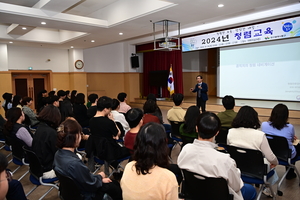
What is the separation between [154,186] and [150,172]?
8cm

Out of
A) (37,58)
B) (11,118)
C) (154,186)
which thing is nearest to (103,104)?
(11,118)

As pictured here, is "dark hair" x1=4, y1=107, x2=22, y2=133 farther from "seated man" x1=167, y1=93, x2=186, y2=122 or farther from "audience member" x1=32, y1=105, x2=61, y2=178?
"seated man" x1=167, y1=93, x2=186, y2=122

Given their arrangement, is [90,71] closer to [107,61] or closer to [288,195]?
[107,61]

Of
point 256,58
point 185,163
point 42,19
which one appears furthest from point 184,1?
point 256,58

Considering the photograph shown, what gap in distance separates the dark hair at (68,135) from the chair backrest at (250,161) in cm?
146

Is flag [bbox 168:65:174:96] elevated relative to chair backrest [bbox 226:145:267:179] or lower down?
elevated

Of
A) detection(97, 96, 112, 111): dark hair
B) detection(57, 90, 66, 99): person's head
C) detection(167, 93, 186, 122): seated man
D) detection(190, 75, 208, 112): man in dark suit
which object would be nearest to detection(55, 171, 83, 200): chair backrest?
detection(97, 96, 112, 111): dark hair

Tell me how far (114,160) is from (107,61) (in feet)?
32.5

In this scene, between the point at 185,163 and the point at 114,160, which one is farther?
the point at 114,160

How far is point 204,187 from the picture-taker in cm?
170

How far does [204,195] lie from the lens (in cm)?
174

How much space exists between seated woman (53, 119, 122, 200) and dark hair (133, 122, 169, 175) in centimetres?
50

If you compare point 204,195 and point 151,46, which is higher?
point 151,46

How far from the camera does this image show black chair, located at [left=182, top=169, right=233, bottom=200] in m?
1.61
